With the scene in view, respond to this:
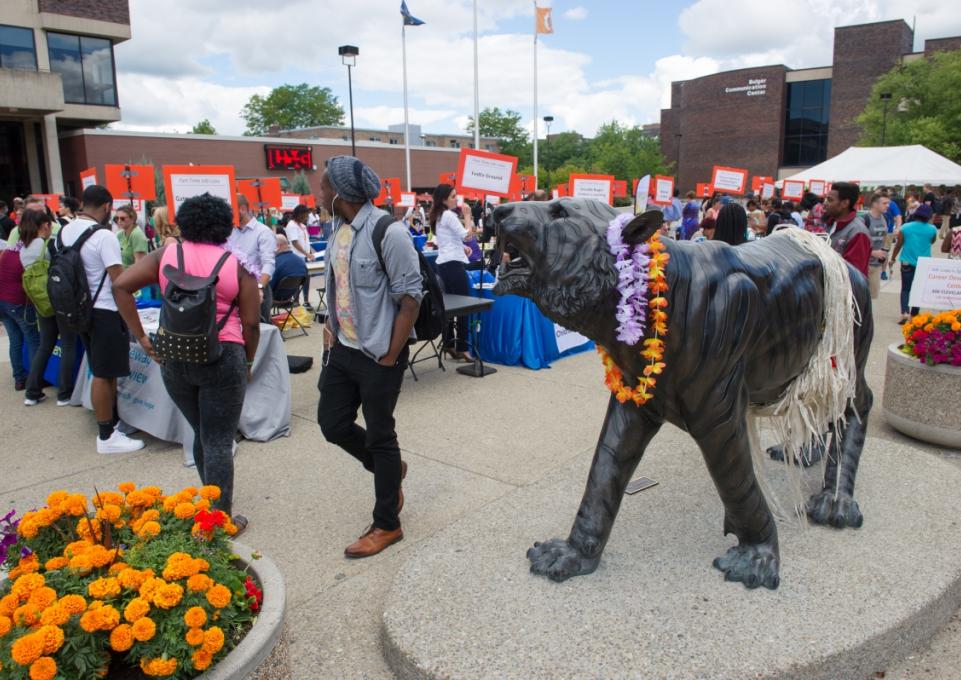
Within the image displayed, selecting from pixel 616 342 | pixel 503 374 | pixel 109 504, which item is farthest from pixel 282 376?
pixel 616 342

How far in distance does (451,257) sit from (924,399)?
4.69m

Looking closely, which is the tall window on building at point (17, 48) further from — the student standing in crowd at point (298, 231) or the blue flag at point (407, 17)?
the student standing in crowd at point (298, 231)

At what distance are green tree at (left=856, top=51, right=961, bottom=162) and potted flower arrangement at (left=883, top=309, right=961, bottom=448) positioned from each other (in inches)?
1307

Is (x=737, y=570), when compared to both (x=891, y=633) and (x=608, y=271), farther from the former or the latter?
(x=608, y=271)

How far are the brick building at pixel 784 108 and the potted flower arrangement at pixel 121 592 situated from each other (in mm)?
Result: 56139

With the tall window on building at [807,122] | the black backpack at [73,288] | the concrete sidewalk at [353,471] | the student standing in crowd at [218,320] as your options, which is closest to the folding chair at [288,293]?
the concrete sidewalk at [353,471]

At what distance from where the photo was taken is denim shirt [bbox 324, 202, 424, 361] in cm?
332

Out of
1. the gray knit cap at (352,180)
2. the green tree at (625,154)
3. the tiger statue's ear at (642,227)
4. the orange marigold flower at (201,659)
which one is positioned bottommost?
the orange marigold flower at (201,659)

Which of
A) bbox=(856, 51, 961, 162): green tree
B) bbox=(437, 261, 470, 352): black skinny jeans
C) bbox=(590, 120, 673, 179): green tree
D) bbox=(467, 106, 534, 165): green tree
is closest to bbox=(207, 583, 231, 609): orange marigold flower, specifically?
bbox=(437, 261, 470, 352): black skinny jeans

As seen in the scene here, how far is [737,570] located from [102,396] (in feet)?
14.8

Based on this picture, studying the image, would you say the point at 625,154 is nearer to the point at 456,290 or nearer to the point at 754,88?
the point at 754,88

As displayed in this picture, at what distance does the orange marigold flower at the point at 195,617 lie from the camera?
1.87m

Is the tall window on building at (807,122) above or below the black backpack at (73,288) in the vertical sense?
above

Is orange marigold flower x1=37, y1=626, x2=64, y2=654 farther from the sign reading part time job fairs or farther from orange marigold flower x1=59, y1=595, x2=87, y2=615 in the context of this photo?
the sign reading part time job fairs
